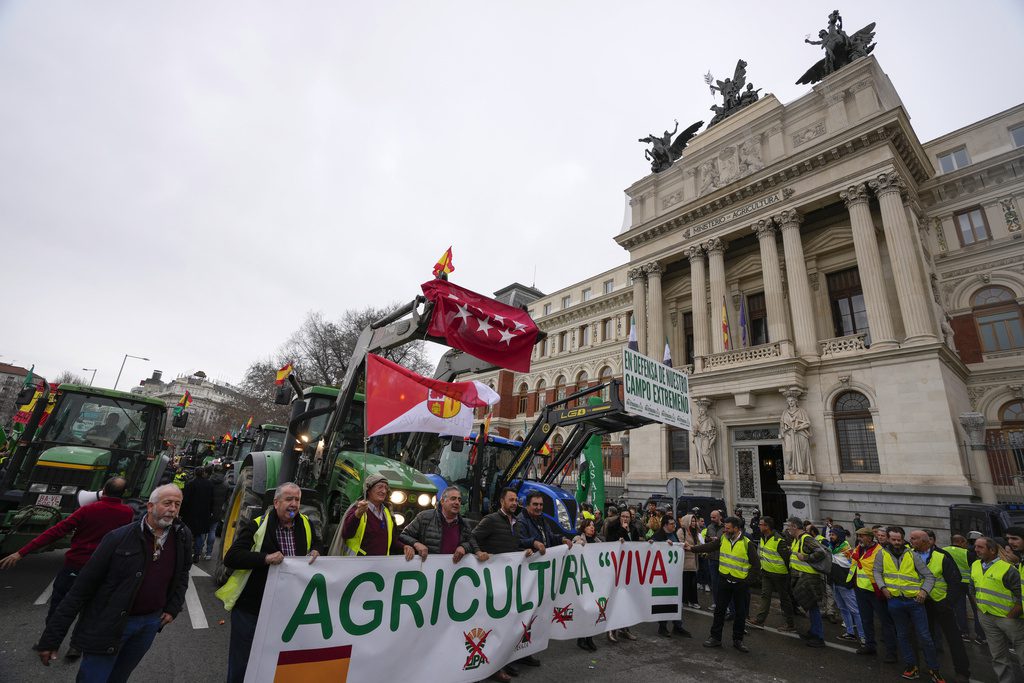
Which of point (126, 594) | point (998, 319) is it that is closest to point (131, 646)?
point (126, 594)

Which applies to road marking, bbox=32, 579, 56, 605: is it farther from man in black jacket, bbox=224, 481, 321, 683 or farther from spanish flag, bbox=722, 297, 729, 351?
spanish flag, bbox=722, 297, 729, 351

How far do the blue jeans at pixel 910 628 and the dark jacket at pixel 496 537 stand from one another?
5299 millimetres

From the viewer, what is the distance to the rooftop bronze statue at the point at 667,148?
90.1 feet

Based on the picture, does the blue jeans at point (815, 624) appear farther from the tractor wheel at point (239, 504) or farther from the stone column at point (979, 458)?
the stone column at point (979, 458)

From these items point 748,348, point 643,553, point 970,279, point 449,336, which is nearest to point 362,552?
point 449,336

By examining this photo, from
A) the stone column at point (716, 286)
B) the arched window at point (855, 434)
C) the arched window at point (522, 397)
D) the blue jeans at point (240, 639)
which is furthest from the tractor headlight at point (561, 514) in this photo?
the arched window at point (522, 397)

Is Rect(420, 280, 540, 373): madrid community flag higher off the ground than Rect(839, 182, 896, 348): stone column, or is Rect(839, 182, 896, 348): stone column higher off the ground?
Rect(839, 182, 896, 348): stone column

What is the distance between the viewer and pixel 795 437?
683 inches

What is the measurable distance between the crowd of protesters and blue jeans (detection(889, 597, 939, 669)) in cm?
2

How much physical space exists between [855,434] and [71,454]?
72.8ft

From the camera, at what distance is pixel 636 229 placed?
1024 inches

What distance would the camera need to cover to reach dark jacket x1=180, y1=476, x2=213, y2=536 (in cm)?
829

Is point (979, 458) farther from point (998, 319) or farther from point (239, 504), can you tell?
point (239, 504)

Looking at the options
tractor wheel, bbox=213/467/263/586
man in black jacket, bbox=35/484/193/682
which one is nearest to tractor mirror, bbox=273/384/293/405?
tractor wheel, bbox=213/467/263/586
